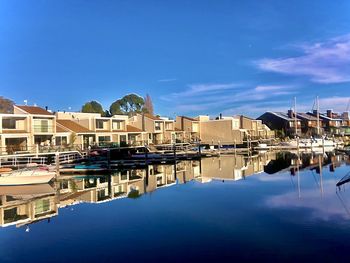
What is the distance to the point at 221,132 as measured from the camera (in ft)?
230

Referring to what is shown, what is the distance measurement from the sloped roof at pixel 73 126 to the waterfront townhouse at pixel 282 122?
158 ft

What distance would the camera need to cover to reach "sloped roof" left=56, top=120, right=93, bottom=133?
4782 centimetres

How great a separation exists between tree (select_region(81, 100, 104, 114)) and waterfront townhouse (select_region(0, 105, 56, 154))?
37.3 metres

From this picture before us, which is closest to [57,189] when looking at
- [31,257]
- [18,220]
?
[18,220]

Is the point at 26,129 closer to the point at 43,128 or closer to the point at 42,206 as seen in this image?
the point at 43,128

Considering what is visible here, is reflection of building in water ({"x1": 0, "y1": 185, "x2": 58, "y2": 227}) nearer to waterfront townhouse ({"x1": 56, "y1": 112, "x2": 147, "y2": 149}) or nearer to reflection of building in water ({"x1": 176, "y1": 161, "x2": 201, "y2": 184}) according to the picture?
reflection of building in water ({"x1": 176, "y1": 161, "x2": 201, "y2": 184})

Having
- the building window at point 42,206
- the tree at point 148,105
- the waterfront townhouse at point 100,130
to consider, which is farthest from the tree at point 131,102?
the building window at point 42,206

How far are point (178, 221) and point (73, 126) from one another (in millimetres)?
36510

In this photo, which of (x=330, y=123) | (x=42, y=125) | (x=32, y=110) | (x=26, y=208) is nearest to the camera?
(x=26, y=208)

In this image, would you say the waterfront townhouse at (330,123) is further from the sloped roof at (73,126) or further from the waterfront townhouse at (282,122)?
the sloped roof at (73,126)

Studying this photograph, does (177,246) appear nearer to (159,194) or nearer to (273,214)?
(273,214)

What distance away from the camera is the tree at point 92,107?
82.4m

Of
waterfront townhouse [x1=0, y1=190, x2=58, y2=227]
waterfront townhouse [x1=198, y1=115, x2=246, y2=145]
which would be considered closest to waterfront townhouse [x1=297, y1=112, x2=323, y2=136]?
waterfront townhouse [x1=198, y1=115, x2=246, y2=145]

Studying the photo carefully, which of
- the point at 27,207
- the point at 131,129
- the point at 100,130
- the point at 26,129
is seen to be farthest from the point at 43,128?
the point at 27,207
